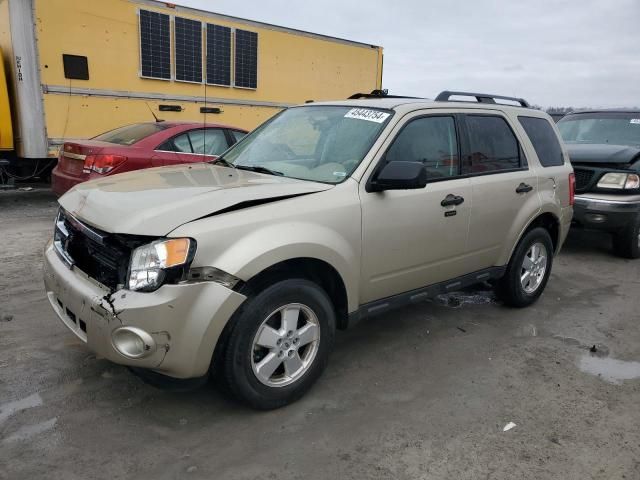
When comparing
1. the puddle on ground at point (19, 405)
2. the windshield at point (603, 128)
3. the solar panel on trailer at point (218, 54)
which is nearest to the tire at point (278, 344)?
the puddle on ground at point (19, 405)

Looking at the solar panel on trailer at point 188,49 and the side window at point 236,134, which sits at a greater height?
the solar panel on trailer at point 188,49

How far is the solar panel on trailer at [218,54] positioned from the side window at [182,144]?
2698 millimetres

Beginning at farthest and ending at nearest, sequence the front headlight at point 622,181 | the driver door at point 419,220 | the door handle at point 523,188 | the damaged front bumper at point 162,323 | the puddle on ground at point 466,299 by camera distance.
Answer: the front headlight at point 622,181 < the puddle on ground at point 466,299 < the door handle at point 523,188 < the driver door at point 419,220 < the damaged front bumper at point 162,323

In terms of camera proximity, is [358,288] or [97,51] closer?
[358,288]

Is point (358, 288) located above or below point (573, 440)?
above

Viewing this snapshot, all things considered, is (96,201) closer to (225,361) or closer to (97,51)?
(225,361)

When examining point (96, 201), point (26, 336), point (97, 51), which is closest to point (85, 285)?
point (96, 201)

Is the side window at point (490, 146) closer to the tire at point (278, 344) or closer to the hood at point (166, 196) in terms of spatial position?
the hood at point (166, 196)

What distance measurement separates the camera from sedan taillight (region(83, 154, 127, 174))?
641 cm

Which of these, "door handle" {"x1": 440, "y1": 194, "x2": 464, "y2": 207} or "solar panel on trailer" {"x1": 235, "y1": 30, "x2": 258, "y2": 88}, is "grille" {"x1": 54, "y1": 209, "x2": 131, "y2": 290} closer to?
"door handle" {"x1": 440, "y1": 194, "x2": 464, "y2": 207}

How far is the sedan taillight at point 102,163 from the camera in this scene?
6.41 meters

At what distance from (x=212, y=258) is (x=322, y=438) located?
112 cm

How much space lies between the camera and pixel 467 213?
3902mm

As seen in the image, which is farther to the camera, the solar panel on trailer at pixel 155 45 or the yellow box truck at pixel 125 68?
the solar panel on trailer at pixel 155 45
